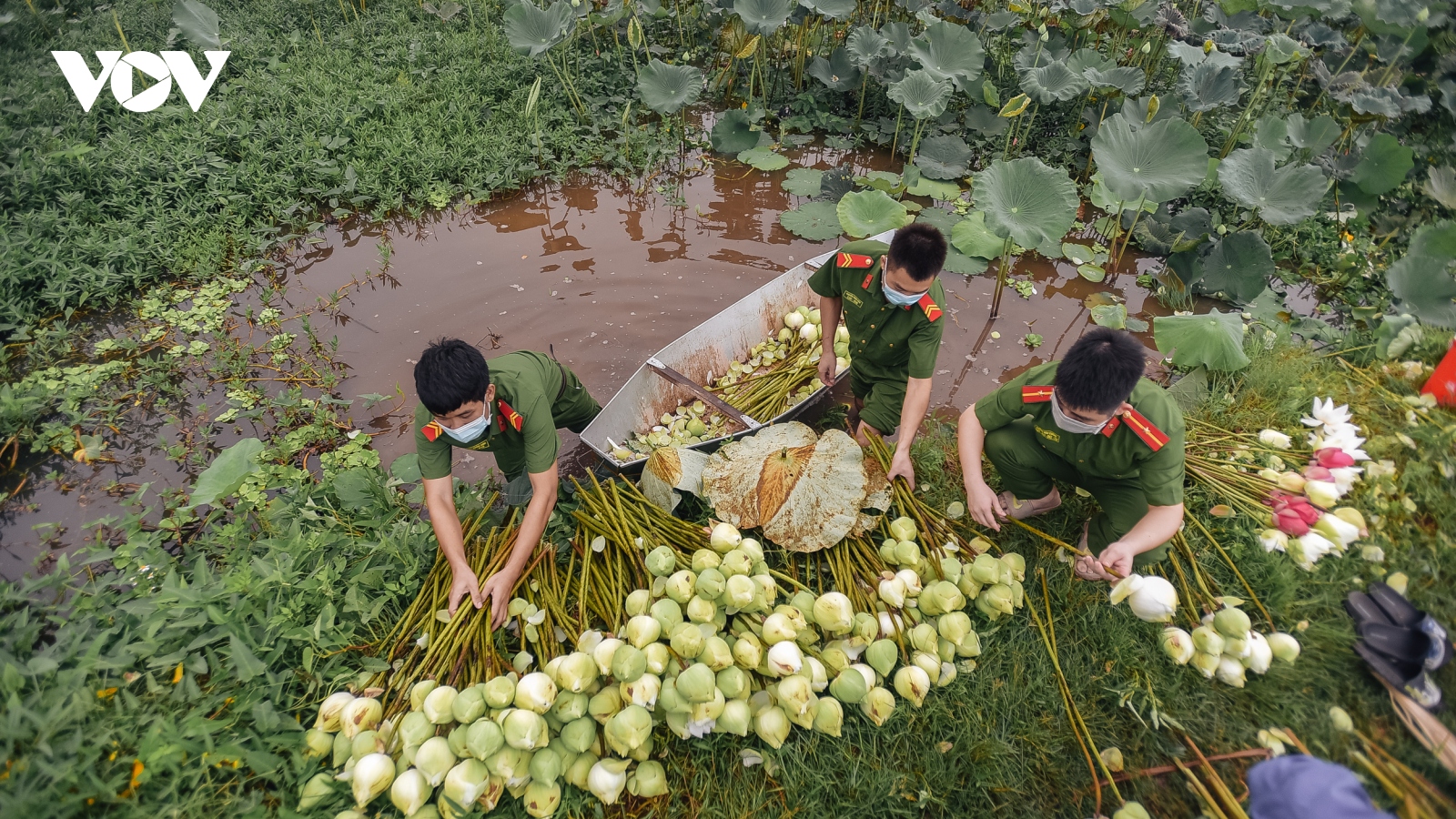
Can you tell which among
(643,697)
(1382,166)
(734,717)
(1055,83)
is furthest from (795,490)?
(1382,166)

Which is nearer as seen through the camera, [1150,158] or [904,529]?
[904,529]

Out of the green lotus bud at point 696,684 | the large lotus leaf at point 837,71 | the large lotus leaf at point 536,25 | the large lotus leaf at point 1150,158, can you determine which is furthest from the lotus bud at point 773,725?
the large lotus leaf at point 837,71

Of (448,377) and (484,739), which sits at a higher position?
(448,377)

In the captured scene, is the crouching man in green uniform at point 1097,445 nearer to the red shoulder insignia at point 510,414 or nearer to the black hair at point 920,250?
the black hair at point 920,250

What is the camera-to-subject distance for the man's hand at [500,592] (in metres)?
2.38

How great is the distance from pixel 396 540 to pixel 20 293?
4187 mm

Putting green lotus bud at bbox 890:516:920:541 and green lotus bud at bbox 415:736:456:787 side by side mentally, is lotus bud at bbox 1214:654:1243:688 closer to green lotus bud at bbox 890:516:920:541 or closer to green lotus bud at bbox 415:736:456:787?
green lotus bud at bbox 890:516:920:541

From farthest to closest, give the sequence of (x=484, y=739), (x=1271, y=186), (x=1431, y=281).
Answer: (x=1271, y=186)
(x=1431, y=281)
(x=484, y=739)

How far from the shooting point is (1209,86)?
5.14 metres

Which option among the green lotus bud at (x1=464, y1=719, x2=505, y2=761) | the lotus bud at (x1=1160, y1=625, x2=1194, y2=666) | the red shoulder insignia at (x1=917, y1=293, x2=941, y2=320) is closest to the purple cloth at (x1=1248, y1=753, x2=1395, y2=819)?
the lotus bud at (x1=1160, y1=625, x2=1194, y2=666)

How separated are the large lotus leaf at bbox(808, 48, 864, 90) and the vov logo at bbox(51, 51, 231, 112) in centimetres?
614

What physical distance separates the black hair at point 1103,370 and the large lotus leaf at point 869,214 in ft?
8.66

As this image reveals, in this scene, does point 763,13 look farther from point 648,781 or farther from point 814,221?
point 648,781

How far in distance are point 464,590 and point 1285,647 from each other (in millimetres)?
3021
